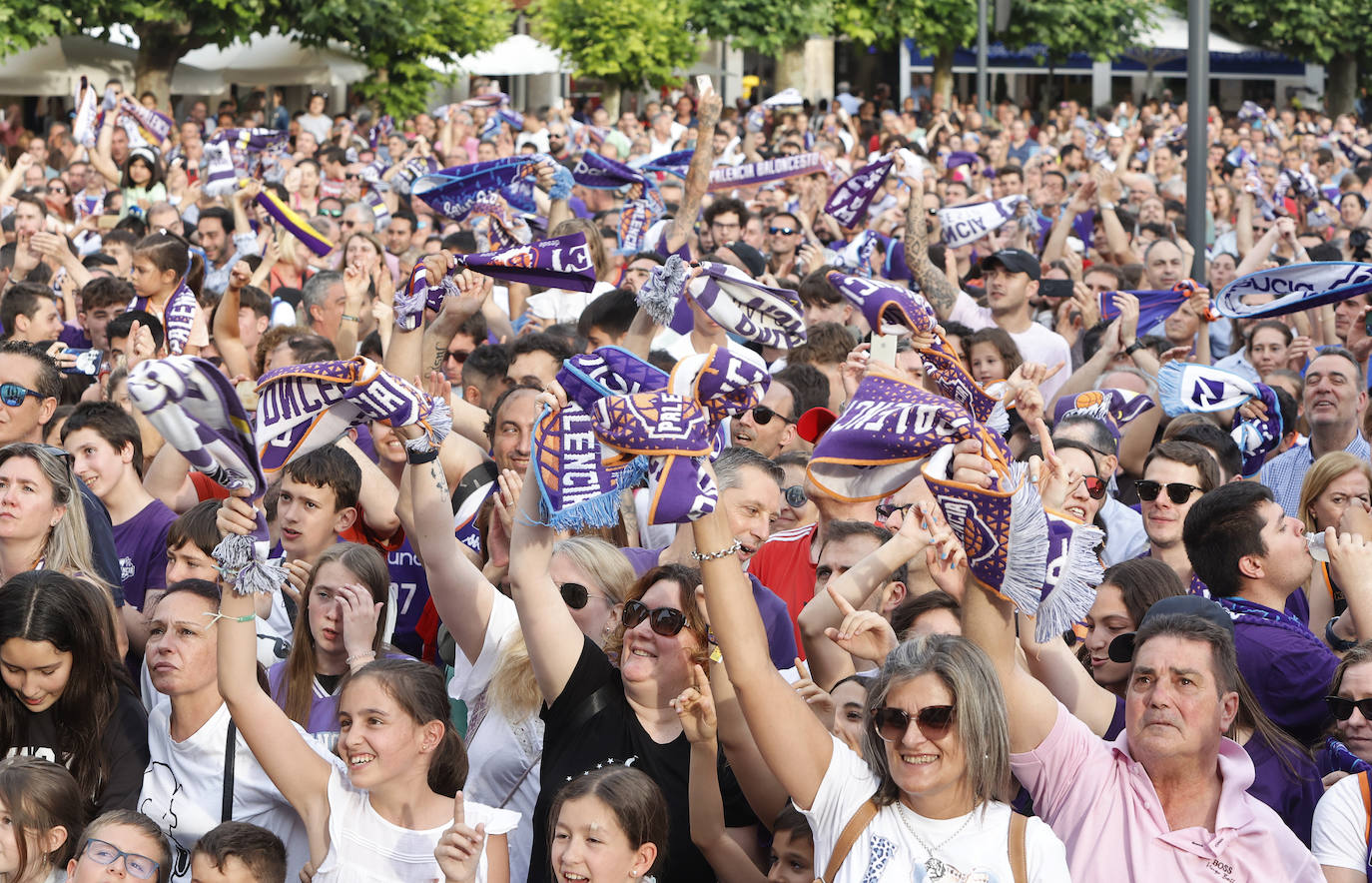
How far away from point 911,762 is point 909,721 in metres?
0.09

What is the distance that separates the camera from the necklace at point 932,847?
11.0 feet

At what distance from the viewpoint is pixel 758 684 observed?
3.55 m

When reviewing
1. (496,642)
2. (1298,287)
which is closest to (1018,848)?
(496,642)

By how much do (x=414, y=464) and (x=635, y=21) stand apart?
26.0 metres

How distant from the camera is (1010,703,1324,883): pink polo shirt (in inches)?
137

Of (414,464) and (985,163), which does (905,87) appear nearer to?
(985,163)

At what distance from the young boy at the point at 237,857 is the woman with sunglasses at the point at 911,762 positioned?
126cm

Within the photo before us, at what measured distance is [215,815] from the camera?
4.16 metres

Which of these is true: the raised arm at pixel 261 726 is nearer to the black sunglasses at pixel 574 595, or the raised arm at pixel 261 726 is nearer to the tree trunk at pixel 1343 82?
the black sunglasses at pixel 574 595

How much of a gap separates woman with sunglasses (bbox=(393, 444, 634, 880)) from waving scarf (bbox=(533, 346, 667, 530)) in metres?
0.31

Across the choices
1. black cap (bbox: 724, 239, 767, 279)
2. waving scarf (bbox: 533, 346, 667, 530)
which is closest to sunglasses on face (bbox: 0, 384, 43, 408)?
waving scarf (bbox: 533, 346, 667, 530)

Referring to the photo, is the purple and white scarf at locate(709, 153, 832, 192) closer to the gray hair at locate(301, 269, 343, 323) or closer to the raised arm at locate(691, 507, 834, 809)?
the gray hair at locate(301, 269, 343, 323)

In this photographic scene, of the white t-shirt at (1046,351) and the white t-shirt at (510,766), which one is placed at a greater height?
the white t-shirt at (1046,351)

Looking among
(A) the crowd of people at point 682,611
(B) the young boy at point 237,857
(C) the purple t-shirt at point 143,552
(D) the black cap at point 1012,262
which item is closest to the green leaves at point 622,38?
(D) the black cap at point 1012,262
